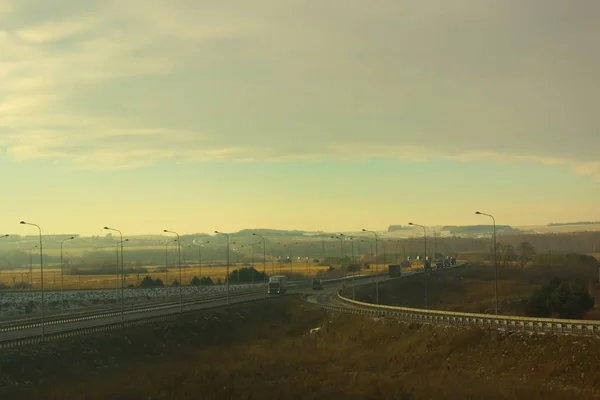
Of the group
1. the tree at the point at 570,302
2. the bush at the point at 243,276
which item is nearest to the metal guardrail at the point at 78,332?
the tree at the point at 570,302

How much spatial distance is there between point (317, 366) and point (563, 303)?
116 ft

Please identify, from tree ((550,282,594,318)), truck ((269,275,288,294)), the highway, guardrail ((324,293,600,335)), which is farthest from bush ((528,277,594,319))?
truck ((269,275,288,294))

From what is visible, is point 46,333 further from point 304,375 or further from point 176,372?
point 304,375

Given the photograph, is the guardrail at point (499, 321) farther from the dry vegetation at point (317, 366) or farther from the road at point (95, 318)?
the road at point (95, 318)

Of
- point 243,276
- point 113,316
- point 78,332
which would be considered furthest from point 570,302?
point 243,276

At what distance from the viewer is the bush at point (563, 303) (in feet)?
277

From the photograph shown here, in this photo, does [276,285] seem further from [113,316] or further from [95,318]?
[95,318]

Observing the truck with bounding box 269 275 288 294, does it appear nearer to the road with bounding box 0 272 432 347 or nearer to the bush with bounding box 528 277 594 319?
the road with bounding box 0 272 432 347

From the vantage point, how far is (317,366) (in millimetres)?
64250

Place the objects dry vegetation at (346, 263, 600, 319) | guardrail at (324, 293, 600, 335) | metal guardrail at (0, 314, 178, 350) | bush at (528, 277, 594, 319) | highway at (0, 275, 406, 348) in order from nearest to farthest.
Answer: guardrail at (324, 293, 600, 335) < metal guardrail at (0, 314, 178, 350) < highway at (0, 275, 406, 348) < bush at (528, 277, 594, 319) < dry vegetation at (346, 263, 600, 319)

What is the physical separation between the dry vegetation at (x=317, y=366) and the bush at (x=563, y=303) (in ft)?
70.3

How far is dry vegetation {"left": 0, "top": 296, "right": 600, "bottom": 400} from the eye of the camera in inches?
1913

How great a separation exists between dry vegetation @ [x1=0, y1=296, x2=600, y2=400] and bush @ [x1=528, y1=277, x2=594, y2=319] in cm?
2144

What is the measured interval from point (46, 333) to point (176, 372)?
13.9 m
